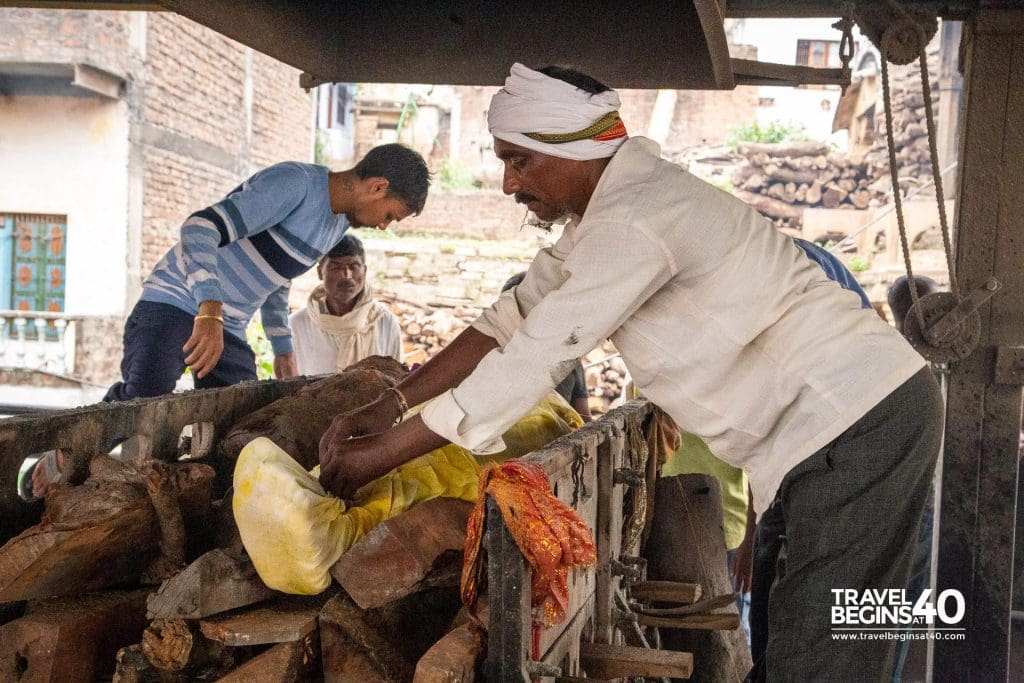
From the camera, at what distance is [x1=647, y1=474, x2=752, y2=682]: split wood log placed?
3463 mm

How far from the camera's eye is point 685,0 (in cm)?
325

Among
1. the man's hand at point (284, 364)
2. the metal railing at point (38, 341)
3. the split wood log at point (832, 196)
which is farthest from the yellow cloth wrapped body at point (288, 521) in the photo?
the split wood log at point (832, 196)

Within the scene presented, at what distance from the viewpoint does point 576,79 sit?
2.14m

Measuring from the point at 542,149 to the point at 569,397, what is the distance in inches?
96.5

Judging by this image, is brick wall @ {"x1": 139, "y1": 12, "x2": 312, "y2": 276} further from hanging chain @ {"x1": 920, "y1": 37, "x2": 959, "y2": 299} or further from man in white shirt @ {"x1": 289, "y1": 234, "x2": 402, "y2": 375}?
hanging chain @ {"x1": 920, "y1": 37, "x2": 959, "y2": 299}

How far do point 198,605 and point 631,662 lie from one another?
1015 millimetres

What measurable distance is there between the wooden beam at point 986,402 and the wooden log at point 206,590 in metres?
2.13

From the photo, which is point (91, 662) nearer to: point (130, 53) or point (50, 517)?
point (50, 517)

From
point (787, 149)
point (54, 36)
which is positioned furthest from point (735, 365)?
point (787, 149)

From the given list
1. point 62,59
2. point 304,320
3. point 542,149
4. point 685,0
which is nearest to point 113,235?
point 62,59

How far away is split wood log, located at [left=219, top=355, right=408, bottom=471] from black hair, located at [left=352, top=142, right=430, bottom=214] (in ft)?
2.27

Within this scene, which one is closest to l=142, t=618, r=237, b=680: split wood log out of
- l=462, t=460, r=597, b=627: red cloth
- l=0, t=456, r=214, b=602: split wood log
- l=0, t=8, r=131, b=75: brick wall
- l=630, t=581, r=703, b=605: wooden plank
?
l=0, t=456, r=214, b=602: split wood log

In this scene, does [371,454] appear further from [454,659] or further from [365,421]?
[454,659]

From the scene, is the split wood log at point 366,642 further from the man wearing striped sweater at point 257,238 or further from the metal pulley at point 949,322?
the metal pulley at point 949,322
